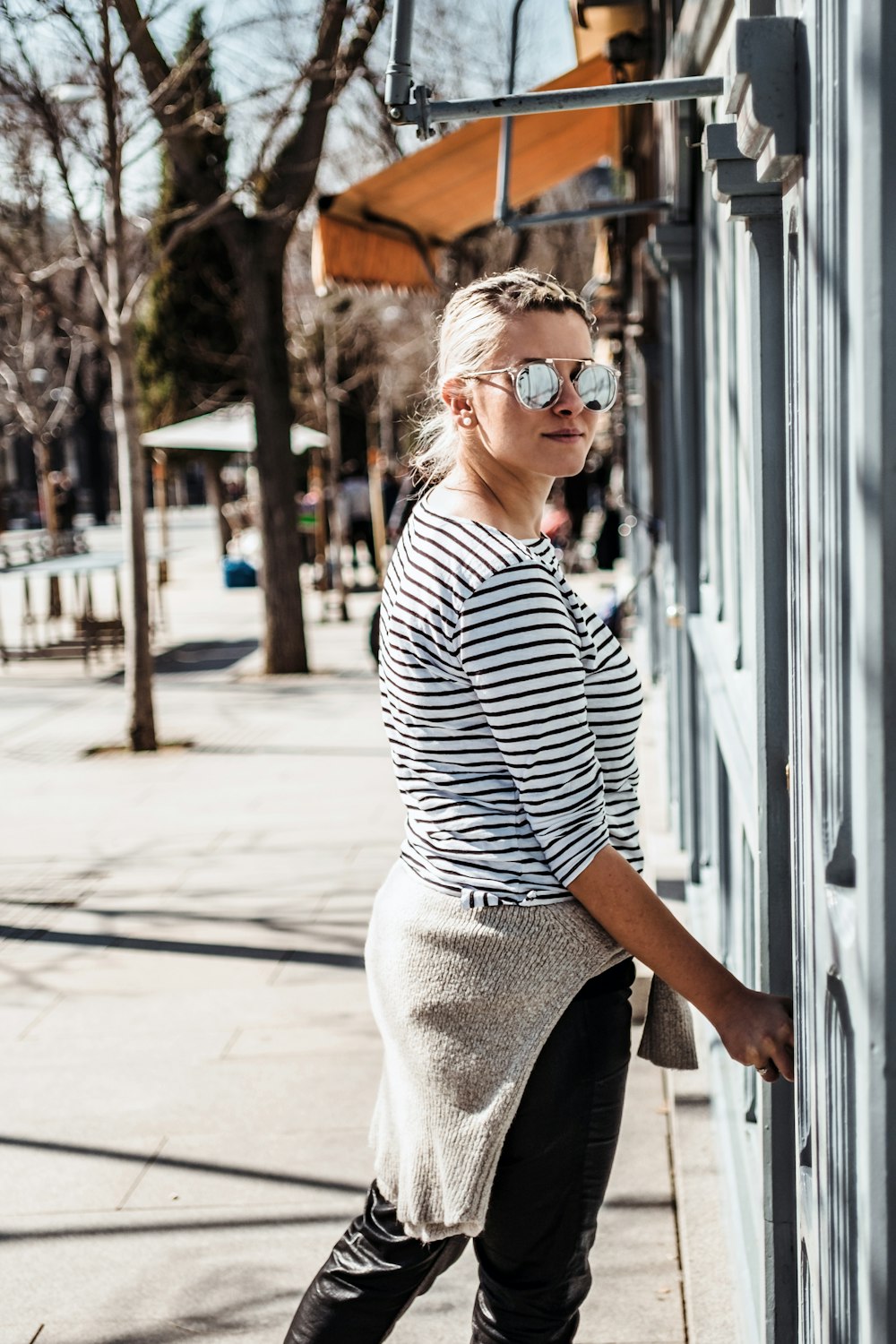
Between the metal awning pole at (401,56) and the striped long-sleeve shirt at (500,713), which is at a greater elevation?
the metal awning pole at (401,56)

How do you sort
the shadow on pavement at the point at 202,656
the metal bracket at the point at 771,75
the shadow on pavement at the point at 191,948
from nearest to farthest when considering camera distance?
1. the metal bracket at the point at 771,75
2. the shadow on pavement at the point at 191,948
3. the shadow on pavement at the point at 202,656

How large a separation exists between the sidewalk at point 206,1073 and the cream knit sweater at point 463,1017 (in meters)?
0.42

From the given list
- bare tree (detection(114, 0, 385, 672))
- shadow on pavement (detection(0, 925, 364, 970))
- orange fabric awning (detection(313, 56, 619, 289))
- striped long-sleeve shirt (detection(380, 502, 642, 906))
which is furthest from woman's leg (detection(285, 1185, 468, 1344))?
bare tree (detection(114, 0, 385, 672))

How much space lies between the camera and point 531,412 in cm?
206

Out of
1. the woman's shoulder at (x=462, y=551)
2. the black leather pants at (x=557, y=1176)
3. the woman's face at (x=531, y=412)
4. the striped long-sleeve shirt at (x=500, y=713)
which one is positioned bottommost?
the black leather pants at (x=557, y=1176)

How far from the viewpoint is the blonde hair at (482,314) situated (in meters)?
2.08

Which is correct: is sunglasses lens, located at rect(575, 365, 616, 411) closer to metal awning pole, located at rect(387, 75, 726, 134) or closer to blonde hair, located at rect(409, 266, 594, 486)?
blonde hair, located at rect(409, 266, 594, 486)

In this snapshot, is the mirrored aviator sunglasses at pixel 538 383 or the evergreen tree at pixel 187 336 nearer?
the mirrored aviator sunglasses at pixel 538 383

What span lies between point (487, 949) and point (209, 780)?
7260 mm

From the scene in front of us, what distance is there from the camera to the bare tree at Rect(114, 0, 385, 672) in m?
10.7

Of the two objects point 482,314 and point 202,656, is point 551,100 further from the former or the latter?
point 202,656

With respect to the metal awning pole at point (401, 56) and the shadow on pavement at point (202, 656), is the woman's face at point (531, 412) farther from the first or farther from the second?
the shadow on pavement at point (202, 656)

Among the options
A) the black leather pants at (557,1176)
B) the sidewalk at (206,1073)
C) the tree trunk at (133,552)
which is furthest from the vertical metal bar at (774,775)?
the tree trunk at (133,552)

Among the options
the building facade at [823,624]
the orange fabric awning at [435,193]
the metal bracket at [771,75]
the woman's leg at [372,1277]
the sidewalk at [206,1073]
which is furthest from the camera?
the orange fabric awning at [435,193]
